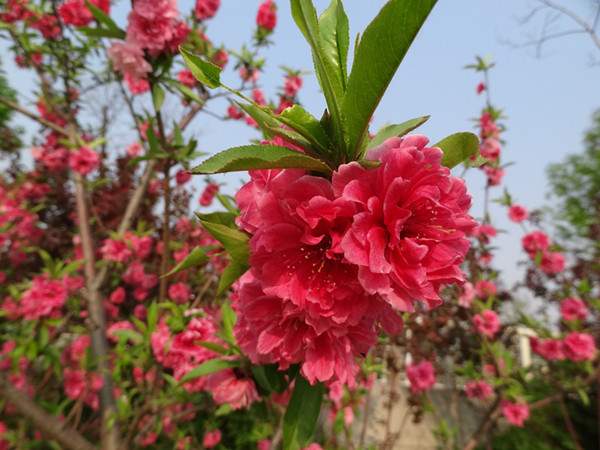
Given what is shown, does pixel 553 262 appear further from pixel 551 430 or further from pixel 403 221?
pixel 403 221

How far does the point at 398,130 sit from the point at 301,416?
0.52m

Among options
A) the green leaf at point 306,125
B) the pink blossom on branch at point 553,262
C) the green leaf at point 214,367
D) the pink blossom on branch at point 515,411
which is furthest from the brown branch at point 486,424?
the green leaf at point 306,125

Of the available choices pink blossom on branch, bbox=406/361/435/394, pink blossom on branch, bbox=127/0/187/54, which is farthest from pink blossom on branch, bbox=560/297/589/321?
pink blossom on branch, bbox=127/0/187/54

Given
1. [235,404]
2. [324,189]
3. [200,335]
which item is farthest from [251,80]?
[324,189]

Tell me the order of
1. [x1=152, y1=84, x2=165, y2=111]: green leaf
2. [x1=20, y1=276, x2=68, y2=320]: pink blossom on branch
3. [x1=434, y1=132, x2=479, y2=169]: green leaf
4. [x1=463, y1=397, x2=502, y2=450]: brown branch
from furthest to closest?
[x1=463, y1=397, x2=502, y2=450]: brown branch < [x1=20, y1=276, x2=68, y2=320]: pink blossom on branch < [x1=152, y1=84, x2=165, y2=111]: green leaf < [x1=434, y1=132, x2=479, y2=169]: green leaf

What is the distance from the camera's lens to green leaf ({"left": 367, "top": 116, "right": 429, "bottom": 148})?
62 centimetres

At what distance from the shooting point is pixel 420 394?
4008 millimetres

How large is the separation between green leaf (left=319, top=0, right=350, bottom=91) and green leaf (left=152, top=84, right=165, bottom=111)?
1.23m

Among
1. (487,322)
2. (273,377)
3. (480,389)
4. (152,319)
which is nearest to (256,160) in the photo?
(273,377)

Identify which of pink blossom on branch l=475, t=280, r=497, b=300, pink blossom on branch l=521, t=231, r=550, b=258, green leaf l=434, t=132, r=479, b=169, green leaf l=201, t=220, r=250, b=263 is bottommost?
green leaf l=201, t=220, r=250, b=263

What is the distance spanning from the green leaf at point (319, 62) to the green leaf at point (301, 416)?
45cm

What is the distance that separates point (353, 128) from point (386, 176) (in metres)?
0.09

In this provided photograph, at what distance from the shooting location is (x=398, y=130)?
63 centimetres

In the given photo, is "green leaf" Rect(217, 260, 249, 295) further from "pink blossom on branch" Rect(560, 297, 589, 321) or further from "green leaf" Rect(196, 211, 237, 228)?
"pink blossom on branch" Rect(560, 297, 589, 321)
